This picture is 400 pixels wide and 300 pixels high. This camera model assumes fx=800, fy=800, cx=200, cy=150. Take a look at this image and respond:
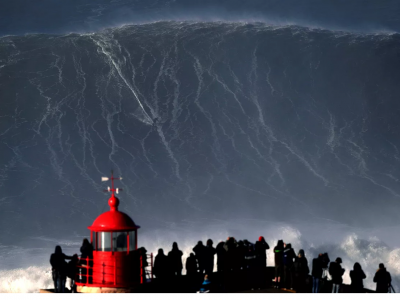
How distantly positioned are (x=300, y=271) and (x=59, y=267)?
22.6 feet

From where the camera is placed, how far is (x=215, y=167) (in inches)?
3290

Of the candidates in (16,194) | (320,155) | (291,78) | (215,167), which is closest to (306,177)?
(320,155)

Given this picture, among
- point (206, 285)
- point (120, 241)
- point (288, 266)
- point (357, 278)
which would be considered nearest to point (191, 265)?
point (206, 285)

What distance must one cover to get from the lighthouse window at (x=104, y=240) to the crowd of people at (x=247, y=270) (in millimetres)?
1093

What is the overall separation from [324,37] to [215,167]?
2595 centimetres

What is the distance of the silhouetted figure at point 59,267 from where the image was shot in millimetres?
21359

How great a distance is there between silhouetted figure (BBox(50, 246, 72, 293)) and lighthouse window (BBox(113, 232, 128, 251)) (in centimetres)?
149

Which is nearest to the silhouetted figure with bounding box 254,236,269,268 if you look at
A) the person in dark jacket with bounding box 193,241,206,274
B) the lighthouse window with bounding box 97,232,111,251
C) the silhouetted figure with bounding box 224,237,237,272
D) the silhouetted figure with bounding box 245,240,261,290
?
the silhouetted figure with bounding box 245,240,261,290

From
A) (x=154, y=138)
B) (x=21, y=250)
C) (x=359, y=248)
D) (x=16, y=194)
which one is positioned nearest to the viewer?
(x=359, y=248)

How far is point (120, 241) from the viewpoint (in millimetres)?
20938

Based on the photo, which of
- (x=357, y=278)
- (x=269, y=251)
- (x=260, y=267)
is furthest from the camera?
(x=269, y=251)

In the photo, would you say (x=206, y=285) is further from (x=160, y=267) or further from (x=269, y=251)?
(x=269, y=251)

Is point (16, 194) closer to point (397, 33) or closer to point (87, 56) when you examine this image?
point (87, 56)

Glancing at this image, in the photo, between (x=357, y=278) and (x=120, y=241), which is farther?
(x=357, y=278)
